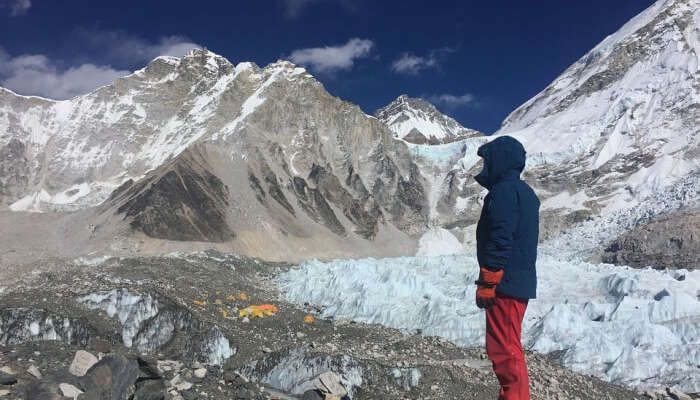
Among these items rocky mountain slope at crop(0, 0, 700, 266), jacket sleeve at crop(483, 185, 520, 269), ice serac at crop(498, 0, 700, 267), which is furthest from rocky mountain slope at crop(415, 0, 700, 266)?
jacket sleeve at crop(483, 185, 520, 269)

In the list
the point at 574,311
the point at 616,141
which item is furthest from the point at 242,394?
the point at 616,141

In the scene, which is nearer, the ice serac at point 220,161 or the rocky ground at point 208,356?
the rocky ground at point 208,356

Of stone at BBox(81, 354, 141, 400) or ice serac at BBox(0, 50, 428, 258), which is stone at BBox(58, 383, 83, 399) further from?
ice serac at BBox(0, 50, 428, 258)

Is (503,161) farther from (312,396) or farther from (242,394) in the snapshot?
(242,394)

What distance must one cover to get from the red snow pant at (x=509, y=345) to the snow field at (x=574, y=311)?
1048cm

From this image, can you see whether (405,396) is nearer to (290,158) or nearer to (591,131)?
(290,158)

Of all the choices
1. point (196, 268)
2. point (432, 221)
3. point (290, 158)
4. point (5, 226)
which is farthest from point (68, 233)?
point (432, 221)

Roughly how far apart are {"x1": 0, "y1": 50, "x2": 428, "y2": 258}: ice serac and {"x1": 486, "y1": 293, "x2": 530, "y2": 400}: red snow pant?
1910 inches

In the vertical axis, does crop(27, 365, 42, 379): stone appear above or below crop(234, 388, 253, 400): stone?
above

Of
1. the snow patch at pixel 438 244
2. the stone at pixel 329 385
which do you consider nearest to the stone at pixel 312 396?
the stone at pixel 329 385

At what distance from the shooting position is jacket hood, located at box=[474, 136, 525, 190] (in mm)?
5492

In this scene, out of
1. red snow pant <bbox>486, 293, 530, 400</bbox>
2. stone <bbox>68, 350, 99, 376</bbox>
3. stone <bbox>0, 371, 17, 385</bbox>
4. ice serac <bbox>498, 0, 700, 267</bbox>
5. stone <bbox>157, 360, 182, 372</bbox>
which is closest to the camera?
red snow pant <bbox>486, 293, 530, 400</bbox>

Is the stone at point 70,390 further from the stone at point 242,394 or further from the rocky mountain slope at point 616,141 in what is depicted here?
the rocky mountain slope at point 616,141

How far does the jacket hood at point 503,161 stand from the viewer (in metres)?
5.49
